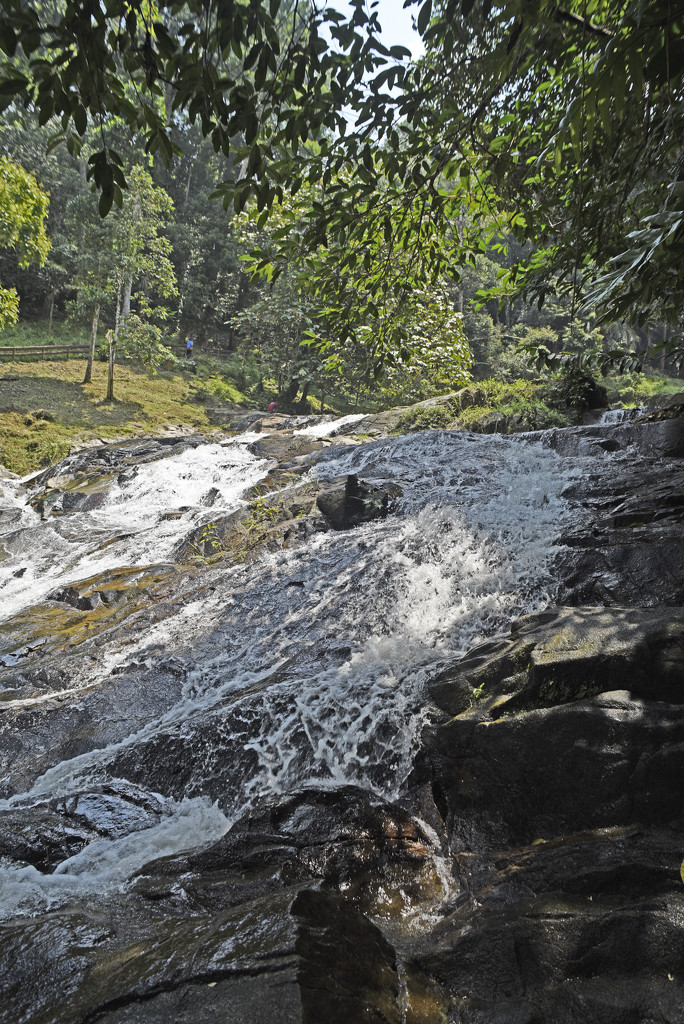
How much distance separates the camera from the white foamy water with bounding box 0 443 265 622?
8.66m

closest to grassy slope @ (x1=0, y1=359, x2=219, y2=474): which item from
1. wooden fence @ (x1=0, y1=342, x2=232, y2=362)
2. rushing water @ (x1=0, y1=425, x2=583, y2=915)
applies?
wooden fence @ (x1=0, y1=342, x2=232, y2=362)

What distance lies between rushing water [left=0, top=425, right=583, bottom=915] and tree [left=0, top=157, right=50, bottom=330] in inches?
207

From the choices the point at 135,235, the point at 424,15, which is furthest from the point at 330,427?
the point at 424,15

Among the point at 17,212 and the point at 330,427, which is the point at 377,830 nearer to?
the point at 330,427

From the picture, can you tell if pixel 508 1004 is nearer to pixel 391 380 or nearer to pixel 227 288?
pixel 391 380

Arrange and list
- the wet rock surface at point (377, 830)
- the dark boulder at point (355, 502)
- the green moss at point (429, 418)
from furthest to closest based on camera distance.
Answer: the green moss at point (429, 418) → the dark boulder at point (355, 502) → the wet rock surface at point (377, 830)

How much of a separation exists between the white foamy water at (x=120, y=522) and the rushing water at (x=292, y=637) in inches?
2.0

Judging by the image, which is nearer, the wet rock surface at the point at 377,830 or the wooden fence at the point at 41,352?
the wet rock surface at the point at 377,830

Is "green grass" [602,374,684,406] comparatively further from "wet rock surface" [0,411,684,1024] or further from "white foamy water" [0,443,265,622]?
"wet rock surface" [0,411,684,1024]

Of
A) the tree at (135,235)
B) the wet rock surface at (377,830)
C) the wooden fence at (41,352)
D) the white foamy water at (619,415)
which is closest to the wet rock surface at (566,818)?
the wet rock surface at (377,830)

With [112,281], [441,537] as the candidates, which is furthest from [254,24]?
[112,281]

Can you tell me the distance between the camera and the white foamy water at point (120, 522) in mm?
8656

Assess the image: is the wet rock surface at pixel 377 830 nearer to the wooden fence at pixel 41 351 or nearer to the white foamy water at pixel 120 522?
the white foamy water at pixel 120 522

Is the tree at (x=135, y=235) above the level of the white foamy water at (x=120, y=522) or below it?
above
